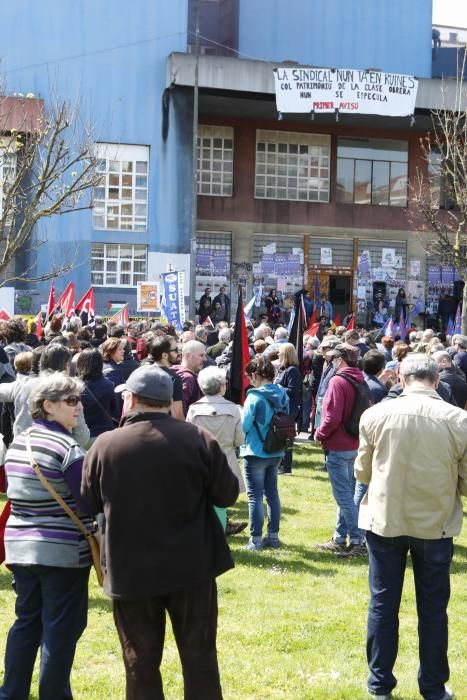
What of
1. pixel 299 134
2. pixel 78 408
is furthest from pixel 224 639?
pixel 299 134

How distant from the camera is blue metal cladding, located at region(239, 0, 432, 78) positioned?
38812mm

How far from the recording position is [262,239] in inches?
1430

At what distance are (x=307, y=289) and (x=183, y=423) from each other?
3236 centimetres

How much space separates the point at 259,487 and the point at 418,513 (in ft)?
12.4

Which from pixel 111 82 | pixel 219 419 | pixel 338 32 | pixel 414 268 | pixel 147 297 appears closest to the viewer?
pixel 219 419

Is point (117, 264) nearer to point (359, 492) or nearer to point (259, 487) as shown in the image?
point (259, 487)

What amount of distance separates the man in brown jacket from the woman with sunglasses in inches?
67.1

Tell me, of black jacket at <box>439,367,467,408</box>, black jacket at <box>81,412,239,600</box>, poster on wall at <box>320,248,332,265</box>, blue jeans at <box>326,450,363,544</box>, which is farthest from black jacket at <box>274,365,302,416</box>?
poster on wall at <box>320,248,332,265</box>

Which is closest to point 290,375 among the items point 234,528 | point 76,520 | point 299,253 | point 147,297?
point 234,528

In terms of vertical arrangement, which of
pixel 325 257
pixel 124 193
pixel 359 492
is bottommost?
pixel 359 492

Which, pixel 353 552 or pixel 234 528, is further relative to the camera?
pixel 234 528

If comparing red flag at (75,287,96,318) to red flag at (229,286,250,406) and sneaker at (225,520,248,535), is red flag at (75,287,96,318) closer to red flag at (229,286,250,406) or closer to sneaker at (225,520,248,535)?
red flag at (229,286,250,406)

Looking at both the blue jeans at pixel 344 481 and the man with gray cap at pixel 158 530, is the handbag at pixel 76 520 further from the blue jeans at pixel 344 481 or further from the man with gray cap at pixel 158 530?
the blue jeans at pixel 344 481

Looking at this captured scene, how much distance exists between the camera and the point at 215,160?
36.2 metres
